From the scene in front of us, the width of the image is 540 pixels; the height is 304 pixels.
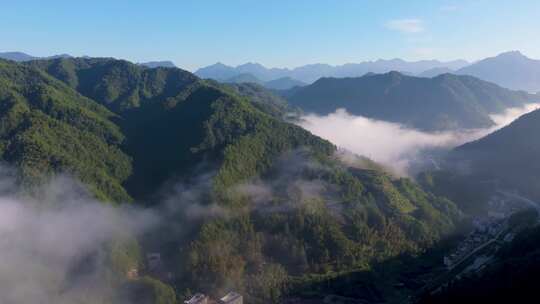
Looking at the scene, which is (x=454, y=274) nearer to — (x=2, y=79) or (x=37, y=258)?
(x=37, y=258)

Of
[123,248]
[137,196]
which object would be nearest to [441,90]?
[137,196]

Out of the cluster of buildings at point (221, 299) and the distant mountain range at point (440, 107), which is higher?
the distant mountain range at point (440, 107)

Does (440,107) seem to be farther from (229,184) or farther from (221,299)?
(221,299)

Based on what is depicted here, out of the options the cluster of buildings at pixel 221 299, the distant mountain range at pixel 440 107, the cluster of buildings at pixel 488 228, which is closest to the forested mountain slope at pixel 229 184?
the cluster of buildings at pixel 221 299

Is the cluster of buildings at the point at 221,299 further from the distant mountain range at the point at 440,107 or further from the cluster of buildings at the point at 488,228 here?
the distant mountain range at the point at 440,107

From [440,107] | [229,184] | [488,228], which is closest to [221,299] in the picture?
[229,184]

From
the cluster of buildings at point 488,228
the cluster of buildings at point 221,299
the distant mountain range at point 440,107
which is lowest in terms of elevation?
the cluster of buildings at point 221,299

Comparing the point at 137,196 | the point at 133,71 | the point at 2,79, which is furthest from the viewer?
the point at 133,71

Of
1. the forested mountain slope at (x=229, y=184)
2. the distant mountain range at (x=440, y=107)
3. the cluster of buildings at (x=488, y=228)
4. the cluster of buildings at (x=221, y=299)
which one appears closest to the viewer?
the cluster of buildings at (x=221, y=299)
